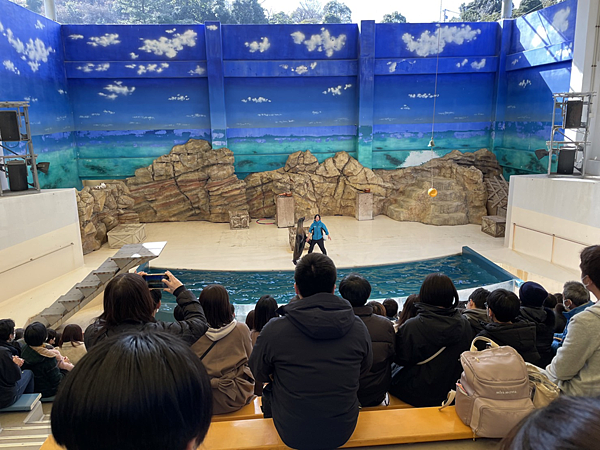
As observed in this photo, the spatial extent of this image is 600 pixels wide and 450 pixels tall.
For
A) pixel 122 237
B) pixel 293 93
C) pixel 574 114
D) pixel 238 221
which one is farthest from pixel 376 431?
pixel 293 93

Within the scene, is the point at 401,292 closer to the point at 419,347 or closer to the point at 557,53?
the point at 419,347

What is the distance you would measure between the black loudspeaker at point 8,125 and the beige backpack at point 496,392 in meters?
9.23

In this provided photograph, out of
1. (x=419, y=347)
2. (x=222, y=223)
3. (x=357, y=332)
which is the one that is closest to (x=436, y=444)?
(x=419, y=347)

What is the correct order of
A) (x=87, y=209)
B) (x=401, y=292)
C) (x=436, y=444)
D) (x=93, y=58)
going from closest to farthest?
(x=436, y=444), (x=401, y=292), (x=87, y=209), (x=93, y=58)

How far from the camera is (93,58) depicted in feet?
45.3

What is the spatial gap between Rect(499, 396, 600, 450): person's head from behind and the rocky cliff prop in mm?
13484

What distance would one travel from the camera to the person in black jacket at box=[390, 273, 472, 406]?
2818mm

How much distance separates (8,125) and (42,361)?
650 cm

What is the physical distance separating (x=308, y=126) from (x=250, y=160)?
7.37 feet

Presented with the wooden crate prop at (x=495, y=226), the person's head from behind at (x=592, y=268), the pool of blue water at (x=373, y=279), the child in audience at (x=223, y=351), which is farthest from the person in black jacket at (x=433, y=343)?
the wooden crate prop at (x=495, y=226)

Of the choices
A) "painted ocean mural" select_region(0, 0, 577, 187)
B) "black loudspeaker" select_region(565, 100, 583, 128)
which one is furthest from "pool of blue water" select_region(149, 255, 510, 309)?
"painted ocean mural" select_region(0, 0, 577, 187)

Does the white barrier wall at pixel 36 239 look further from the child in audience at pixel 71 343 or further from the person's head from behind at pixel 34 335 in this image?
the person's head from behind at pixel 34 335

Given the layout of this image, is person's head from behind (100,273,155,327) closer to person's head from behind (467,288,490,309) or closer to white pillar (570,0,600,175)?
person's head from behind (467,288,490,309)

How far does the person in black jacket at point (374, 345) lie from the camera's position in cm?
290
